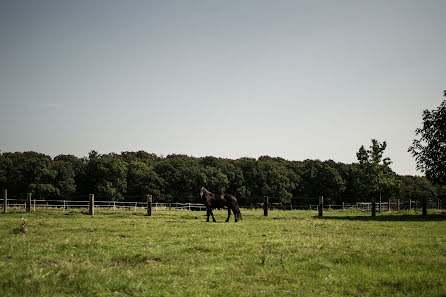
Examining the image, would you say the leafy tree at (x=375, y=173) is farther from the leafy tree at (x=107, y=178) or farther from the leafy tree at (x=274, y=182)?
the leafy tree at (x=107, y=178)

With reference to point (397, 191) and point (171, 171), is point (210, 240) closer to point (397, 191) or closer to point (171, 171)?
point (171, 171)

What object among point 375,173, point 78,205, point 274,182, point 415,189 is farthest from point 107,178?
point 415,189

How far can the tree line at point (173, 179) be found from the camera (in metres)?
67.8

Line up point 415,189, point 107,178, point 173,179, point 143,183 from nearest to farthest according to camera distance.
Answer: point 107,178 → point 143,183 → point 173,179 → point 415,189

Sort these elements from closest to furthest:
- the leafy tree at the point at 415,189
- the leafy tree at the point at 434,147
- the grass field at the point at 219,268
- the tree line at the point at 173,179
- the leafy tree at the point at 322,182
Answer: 1. the grass field at the point at 219,268
2. the leafy tree at the point at 434,147
3. the tree line at the point at 173,179
4. the leafy tree at the point at 322,182
5. the leafy tree at the point at 415,189

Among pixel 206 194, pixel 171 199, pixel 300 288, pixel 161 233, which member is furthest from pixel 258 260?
pixel 171 199

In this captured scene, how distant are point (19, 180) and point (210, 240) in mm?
69891

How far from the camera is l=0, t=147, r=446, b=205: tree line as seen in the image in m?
67.8

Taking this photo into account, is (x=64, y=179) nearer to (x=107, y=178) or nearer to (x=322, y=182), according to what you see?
(x=107, y=178)

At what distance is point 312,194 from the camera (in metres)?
96.4

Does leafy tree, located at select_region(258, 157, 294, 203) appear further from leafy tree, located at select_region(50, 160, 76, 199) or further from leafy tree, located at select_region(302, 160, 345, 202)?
leafy tree, located at select_region(50, 160, 76, 199)

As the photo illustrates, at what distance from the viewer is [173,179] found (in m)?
82.2

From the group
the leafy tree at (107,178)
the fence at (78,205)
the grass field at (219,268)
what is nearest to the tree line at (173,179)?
the leafy tree at (107,178)

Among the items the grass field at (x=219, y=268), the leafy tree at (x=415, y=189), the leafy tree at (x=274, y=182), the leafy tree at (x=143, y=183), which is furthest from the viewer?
the leafy tree at (x=415, y=189)
